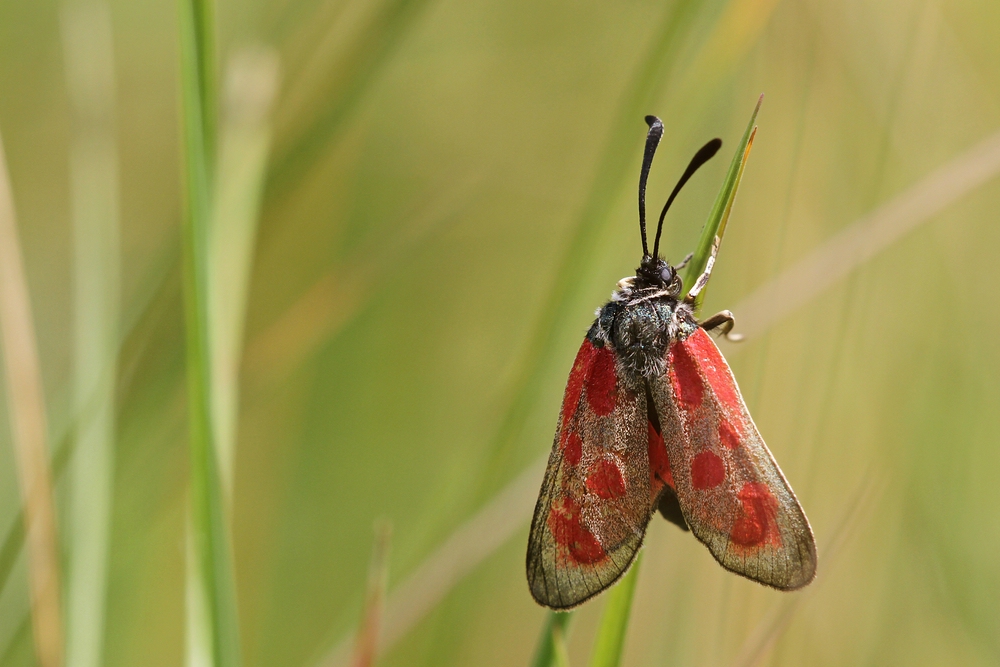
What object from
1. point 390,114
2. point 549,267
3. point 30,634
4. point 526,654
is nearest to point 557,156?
point 549,267

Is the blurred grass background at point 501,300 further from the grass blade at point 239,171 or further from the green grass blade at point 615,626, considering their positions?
the green grass blade at point 615,626

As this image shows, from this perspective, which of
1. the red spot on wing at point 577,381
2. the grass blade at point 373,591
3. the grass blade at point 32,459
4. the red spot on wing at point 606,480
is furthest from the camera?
the red spot on wing at point 577,381

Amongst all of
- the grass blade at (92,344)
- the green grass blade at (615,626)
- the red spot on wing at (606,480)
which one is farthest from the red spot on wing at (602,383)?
the grass blade at (92,344)

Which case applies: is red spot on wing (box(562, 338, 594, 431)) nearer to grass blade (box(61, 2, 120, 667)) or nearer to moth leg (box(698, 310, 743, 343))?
moth leg (box(698, 310, 743, 343))

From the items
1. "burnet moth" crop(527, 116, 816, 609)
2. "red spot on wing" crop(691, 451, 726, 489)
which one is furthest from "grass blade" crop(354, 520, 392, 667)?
"red spot on wing" crop(691, 451, 726, 489)

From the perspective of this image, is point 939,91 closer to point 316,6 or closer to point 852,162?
point 852,162

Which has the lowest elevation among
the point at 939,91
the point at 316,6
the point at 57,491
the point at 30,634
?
the point at 57,491

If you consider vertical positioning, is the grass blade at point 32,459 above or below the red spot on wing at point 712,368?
below

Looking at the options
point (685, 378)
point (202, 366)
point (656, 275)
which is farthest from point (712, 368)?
point (202, 366)
